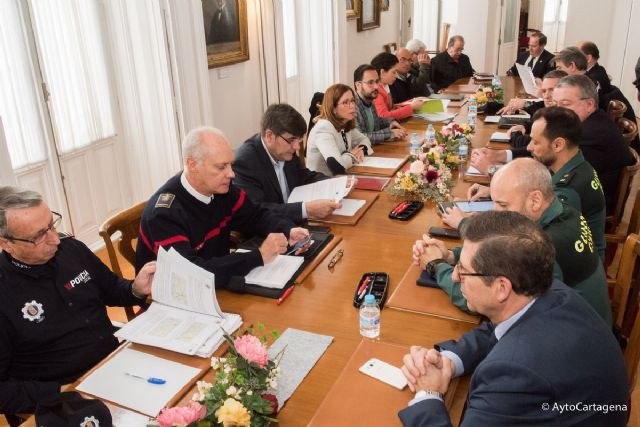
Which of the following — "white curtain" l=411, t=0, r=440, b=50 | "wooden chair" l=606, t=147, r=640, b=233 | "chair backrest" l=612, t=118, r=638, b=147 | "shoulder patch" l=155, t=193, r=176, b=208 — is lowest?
"wooden chair" l=606, t=147, r=640, b=233

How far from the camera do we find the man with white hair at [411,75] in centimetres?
642

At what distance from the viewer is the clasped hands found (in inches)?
61.0

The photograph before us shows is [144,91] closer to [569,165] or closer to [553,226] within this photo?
[569,165]

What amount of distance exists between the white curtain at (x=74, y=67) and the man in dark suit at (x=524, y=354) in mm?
3679

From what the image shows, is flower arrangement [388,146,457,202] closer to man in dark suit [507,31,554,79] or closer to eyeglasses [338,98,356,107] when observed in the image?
eyeglasses [338,98,356,107]

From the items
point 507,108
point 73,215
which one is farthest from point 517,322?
point 507,108

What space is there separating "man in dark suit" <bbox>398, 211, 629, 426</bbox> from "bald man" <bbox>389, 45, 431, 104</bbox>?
5042 mm

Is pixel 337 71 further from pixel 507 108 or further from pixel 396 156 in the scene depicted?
pixel 396 156

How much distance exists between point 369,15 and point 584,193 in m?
7.23

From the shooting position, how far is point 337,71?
7.67m

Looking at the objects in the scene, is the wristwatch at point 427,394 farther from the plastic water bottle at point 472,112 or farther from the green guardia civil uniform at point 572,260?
the plastic water bottle at point 472,112

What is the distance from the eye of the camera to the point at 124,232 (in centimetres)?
262

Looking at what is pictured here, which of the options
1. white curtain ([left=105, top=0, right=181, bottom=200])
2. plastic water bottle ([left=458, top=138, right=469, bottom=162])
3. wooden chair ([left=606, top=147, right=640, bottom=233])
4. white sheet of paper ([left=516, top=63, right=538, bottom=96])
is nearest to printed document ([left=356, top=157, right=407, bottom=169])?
plastic water bottle ([left=458, top=138, right=469, bottom=162])

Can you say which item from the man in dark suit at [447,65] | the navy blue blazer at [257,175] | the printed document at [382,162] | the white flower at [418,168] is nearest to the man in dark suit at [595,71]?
the man in dark suit at [447,65]
